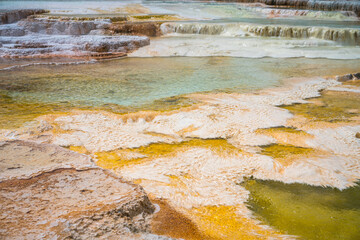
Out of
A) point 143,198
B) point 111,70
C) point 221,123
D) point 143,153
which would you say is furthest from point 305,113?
point 111,70

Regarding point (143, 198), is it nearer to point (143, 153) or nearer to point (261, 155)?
point (143, 153)

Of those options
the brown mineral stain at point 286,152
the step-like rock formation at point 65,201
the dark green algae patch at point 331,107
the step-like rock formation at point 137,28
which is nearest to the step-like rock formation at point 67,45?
the step-like rock formation at point 137,28

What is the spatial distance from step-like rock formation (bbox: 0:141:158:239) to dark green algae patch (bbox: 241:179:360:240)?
31.4 inches

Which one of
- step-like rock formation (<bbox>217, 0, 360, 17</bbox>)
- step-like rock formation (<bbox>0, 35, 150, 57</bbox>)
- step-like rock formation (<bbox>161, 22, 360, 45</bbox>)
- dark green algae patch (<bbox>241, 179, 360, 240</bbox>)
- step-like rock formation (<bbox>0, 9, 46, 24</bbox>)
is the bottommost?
dark green algae patch (<bbox>241, 179, 360, 240</bbox>)

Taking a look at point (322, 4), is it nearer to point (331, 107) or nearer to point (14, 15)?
point (331, 107)

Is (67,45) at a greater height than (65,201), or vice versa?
(67,45)

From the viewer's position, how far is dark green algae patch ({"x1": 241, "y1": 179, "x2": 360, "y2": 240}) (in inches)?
73.9

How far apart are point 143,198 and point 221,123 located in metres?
1.77

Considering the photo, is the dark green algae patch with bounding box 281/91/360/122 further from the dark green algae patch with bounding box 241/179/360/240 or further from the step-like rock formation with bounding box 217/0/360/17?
the step-like rock formation with bounding box 217/0/360/17

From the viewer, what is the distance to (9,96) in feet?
14.4

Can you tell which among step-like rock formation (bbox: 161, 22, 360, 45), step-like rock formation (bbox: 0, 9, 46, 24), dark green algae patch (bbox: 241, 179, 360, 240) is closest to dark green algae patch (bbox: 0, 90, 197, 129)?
dark green algae patch (bbox: 241, 179, 360, 240)

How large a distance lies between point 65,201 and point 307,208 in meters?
1.53

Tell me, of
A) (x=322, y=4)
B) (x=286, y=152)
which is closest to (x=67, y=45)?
(x=286, y=152)

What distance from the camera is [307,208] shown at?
2098 mm
